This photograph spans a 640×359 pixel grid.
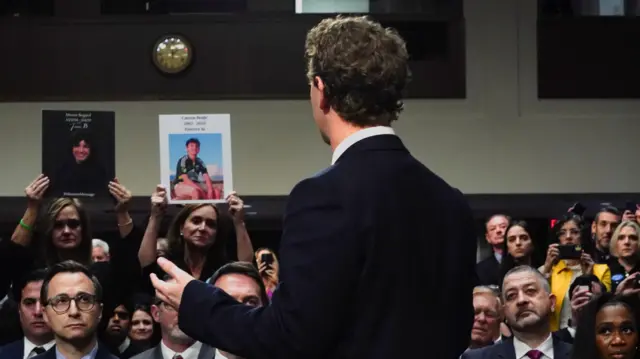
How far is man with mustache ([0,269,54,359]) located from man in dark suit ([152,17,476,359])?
8.49 ft

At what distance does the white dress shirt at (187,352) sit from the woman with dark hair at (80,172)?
1.04 m

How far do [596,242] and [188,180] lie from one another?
2.81m

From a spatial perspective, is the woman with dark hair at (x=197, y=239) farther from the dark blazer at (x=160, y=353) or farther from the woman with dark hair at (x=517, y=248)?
the woman with dark hair at (x=517, y=248)

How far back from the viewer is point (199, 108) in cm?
904

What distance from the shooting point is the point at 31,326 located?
4414 mm

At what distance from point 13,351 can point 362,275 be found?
2.86 m

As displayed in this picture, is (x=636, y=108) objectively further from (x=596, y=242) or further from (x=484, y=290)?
(x=484, y=290)

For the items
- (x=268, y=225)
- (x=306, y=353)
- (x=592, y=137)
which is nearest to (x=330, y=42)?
(x=306, y=353)

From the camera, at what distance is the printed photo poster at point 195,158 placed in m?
4.91

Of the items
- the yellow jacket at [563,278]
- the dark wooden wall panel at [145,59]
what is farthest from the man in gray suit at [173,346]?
the dark wooden wall panel at [145,59]

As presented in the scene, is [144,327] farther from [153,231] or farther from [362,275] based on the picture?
[362,275]

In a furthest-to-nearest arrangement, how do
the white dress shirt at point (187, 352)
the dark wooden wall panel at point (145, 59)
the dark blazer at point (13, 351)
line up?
1. the dark wooden wall panel at point (145, 59)
2. the dark blazer at point (13, 351)
3. the white dress shirt at point (187, 352)

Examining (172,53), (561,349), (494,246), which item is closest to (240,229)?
(561,349)

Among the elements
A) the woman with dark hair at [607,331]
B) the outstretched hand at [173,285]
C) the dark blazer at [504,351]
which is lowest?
the dark blazer at [504,351]
